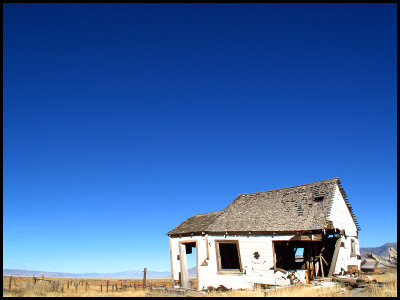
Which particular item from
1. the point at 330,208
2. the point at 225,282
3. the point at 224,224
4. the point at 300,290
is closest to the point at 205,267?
the point at 225,282

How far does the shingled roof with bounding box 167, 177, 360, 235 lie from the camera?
18.1 metres

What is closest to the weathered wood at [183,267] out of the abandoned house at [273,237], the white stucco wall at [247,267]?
the abandoned house at [273,237]

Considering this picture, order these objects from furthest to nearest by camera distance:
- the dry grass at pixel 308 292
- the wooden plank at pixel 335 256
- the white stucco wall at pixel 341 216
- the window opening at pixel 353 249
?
the window opening at pixel 353 249 → the white stucco wall at pixel 341 216 → the wooden plank at pixel 335 256 → the dry grass at pixel 308 292

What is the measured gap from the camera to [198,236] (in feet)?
67.2

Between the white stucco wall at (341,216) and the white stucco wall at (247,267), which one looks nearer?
the white stucco wall at (247,267)

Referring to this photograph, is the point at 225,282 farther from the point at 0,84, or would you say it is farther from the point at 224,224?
the point at 0,84

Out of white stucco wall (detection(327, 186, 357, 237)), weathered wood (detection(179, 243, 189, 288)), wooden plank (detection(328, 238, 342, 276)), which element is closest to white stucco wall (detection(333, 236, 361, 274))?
wooden plank (detection(328, 238, 342, 276))

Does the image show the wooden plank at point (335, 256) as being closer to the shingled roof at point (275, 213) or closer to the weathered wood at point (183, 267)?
the shingled roof at point (275, 213)

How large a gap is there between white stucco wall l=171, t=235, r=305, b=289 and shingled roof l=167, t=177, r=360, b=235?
64 cm

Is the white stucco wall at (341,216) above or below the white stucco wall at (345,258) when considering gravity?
above

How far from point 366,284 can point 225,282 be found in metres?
7.63

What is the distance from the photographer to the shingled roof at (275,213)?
59.5 ft

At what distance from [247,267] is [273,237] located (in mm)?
2377

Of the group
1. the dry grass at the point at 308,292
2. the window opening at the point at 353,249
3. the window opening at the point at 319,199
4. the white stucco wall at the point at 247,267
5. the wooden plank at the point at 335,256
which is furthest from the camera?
the window opening at the point at 353,249
